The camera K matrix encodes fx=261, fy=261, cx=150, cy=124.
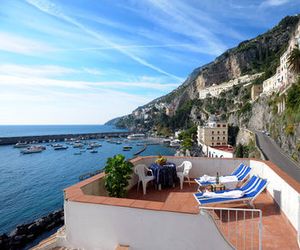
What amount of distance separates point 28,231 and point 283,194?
2108 cm

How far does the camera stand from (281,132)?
35594mm

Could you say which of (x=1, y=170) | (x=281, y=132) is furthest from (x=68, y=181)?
(x=281, y=132)

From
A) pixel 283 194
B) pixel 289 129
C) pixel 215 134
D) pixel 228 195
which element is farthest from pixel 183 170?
pixel 215 134

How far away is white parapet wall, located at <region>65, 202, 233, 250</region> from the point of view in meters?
3.64

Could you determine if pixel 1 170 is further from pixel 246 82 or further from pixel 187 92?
pixel 187 92

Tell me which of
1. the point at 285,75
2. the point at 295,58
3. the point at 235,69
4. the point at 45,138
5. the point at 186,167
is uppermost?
the point at 235,69

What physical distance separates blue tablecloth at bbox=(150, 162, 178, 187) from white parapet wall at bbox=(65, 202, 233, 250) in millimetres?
3400

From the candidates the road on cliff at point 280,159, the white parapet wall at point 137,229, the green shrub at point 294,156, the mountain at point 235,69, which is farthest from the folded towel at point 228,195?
the mountain at point 235,69

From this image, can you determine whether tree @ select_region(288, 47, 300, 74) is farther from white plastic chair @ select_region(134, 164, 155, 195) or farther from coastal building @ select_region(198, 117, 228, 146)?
white plastic chair @ select_region(134, 164, 155, 195)

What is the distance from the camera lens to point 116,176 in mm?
5887

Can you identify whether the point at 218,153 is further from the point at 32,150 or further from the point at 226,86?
the point at 226,86

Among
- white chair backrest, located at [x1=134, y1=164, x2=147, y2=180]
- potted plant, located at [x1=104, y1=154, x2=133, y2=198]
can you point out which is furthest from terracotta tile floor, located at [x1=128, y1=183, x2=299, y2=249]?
potted plant, located at [x1=104, y1=154, x2=133, y2=198]

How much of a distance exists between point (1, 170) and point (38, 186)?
1848 centimetres

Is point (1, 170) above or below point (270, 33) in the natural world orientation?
below
